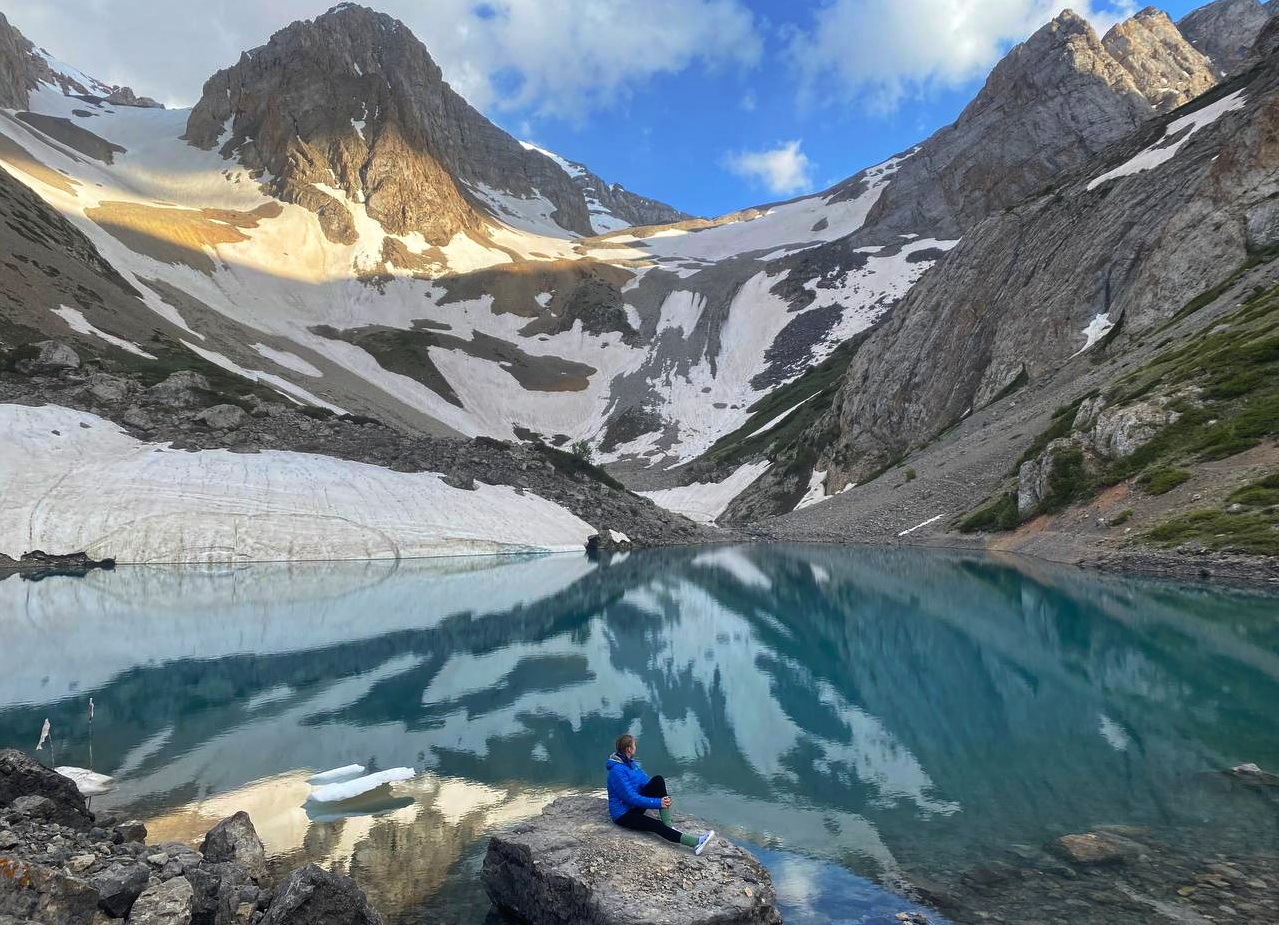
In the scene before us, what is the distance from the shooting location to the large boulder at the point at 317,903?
7.39m

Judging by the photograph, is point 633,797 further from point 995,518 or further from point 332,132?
point 332,132

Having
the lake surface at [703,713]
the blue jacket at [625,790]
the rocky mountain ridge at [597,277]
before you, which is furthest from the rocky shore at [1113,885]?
the rocky mountain ridge at [597,277]

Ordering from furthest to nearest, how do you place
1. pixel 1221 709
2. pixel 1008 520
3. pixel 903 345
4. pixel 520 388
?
pixel 520 388 < pixel 903 345 < pixel 1008 520 < pixel 1221 709

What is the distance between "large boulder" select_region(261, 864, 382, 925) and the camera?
739 cm

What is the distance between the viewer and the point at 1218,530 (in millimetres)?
31734

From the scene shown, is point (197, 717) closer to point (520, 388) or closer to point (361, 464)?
point (361, 464)

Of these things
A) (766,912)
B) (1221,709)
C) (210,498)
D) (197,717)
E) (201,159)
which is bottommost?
(1221,709)

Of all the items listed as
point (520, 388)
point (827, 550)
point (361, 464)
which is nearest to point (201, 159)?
point (520, 388)

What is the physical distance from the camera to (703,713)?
17.8 metres

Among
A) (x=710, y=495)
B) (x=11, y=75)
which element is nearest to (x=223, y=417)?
(x=710, y=495)

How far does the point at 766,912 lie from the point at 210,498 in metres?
50.1

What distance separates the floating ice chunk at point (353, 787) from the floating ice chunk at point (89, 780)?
11.4 feet

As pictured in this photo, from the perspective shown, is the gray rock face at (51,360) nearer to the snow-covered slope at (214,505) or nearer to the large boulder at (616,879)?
the snow-covered slope at (214,505)

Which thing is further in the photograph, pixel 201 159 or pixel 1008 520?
pixel 201 159
